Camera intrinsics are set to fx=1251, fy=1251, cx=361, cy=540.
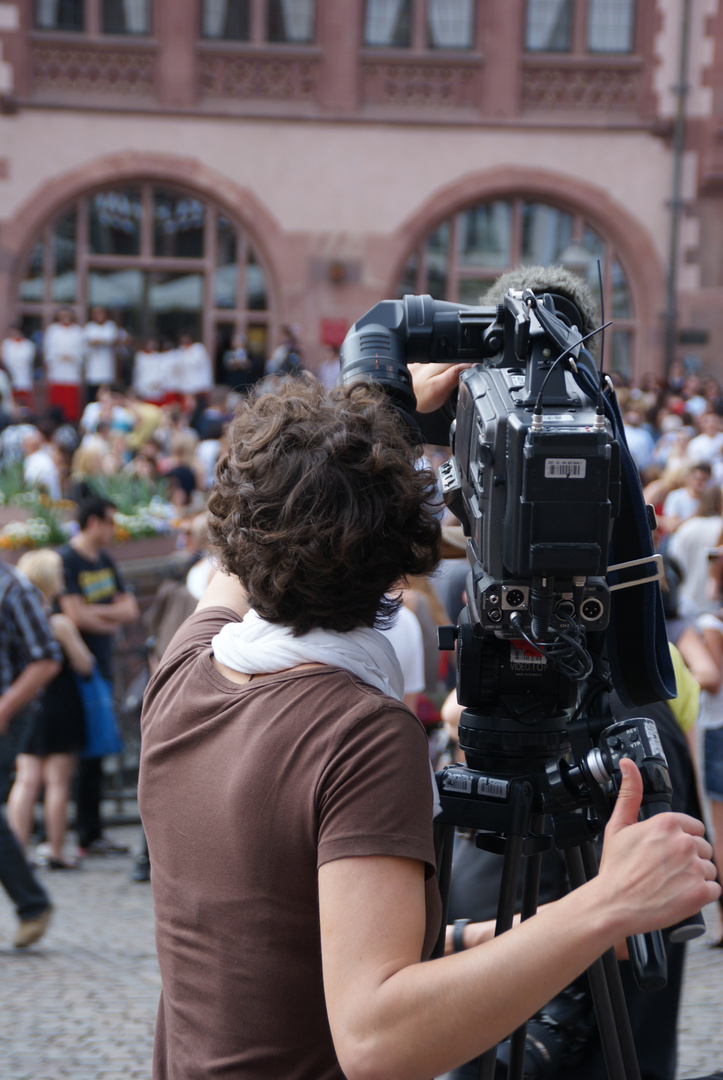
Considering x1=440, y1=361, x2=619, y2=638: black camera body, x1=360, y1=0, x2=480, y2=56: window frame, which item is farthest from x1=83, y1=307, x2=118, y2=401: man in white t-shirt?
x1=440, y1=361, x2=619, y2=638: black camera body

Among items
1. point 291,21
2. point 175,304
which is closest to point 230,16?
point 291,21

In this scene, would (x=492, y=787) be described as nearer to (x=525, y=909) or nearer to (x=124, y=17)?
(x=525, y=909)

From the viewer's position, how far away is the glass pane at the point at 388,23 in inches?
797

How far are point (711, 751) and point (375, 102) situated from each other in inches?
665

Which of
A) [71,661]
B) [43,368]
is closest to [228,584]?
[71,661]

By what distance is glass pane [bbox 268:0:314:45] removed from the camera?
66.3ft

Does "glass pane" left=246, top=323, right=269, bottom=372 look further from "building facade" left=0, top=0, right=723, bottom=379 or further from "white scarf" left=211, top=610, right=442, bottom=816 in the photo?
"white scarf" left=211, top=610, right=442, bottom=816

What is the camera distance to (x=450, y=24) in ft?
66.6

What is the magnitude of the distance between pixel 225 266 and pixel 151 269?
1.21 m

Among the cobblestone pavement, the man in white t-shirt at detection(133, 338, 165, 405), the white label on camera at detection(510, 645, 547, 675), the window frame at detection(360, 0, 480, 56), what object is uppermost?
the window frame at detection(360, 0, 480, 56)

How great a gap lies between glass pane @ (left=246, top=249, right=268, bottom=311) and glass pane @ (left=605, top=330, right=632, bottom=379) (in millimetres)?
5829

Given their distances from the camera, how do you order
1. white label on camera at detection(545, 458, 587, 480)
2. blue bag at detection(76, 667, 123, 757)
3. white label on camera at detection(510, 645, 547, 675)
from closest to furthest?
white label on camera at detection(545, 458, 587, 480)
white label on camera at detection(510, 645, 547, 675)
blue bag at detection(76, 667, 123, 757)

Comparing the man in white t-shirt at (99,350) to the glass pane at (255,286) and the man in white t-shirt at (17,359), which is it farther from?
the glass pane at (255,286)

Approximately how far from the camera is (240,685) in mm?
1500
